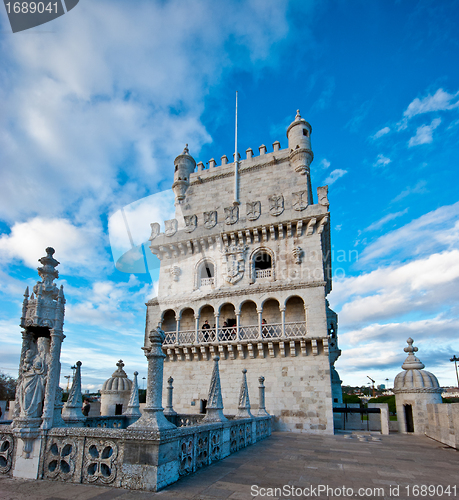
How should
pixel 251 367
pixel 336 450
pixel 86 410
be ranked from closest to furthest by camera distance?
pixel 336 450 < pixel 86 410 < pixel 251 367

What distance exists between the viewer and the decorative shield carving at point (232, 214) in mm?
25875

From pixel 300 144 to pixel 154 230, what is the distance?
1370 centimetres

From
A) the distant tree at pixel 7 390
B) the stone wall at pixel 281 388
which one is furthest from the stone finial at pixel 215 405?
the distant tree at pixel 7 390

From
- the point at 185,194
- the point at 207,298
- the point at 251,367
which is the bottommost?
the point at 251,367

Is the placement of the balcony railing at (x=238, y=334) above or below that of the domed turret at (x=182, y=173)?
below

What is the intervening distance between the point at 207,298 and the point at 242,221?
6252 millimetres

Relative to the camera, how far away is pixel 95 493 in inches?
242

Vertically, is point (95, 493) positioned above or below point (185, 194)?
below

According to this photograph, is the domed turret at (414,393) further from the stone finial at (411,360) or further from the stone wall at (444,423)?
the stone wall at (444,423)

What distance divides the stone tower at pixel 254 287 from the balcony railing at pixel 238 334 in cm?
7

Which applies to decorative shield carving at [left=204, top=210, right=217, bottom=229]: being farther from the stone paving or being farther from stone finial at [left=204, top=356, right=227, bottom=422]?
the stone paving

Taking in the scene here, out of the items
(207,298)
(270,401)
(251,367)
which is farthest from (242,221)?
(270,401)

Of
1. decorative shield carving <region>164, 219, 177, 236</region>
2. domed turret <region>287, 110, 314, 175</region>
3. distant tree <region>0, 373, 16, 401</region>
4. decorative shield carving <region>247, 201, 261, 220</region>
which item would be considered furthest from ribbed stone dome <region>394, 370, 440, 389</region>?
distant tree <region>0, 373, 16, 401</region>

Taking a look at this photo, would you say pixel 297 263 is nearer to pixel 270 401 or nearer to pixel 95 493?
pixel 270 401
